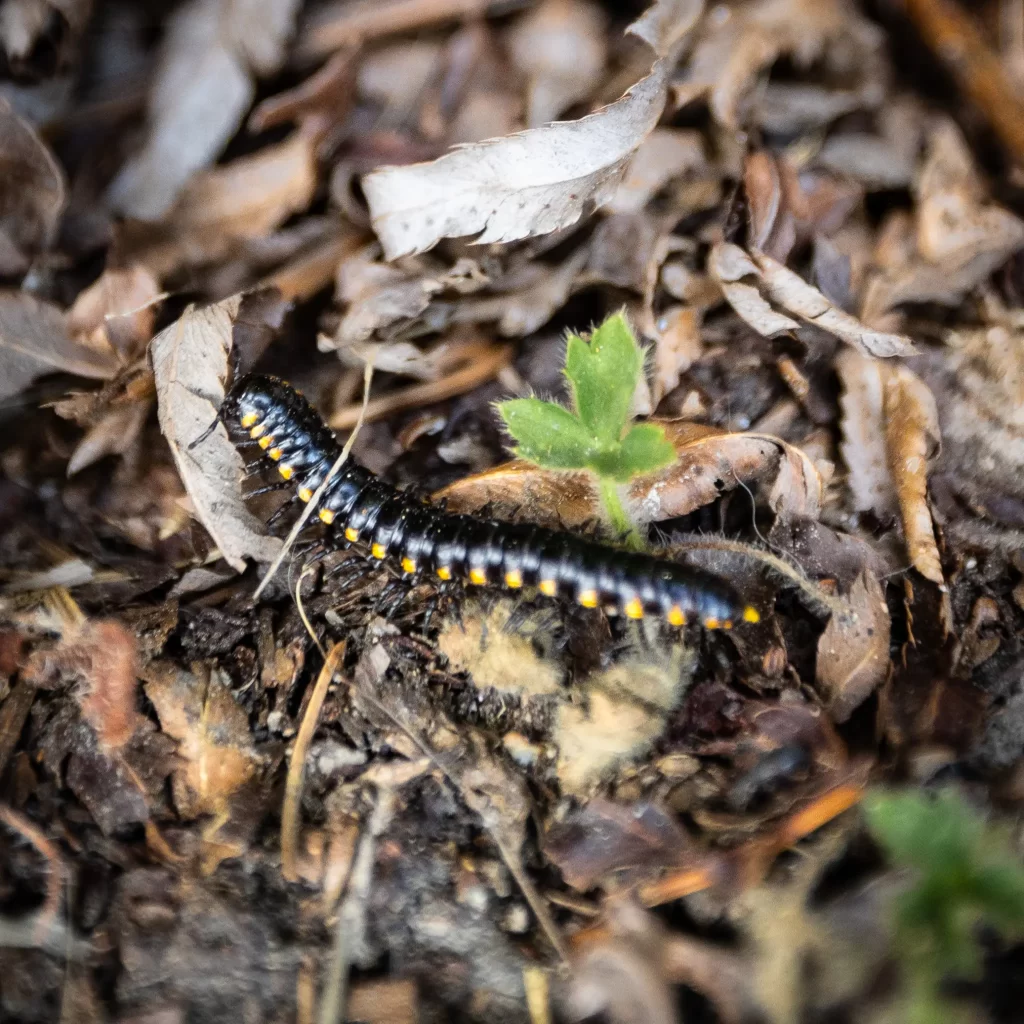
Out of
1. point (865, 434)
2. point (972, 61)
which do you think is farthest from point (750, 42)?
point (865, 434)

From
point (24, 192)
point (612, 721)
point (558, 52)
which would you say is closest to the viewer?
point (612, 721)

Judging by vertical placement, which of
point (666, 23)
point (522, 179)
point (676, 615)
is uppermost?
point (666, 23)

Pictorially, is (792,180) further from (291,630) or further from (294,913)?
(294,913)

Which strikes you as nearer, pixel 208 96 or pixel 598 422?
pixel 598 422

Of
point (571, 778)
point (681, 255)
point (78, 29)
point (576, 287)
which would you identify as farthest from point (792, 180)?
point (78, 29)

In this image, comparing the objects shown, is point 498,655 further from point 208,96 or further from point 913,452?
point 208,96
